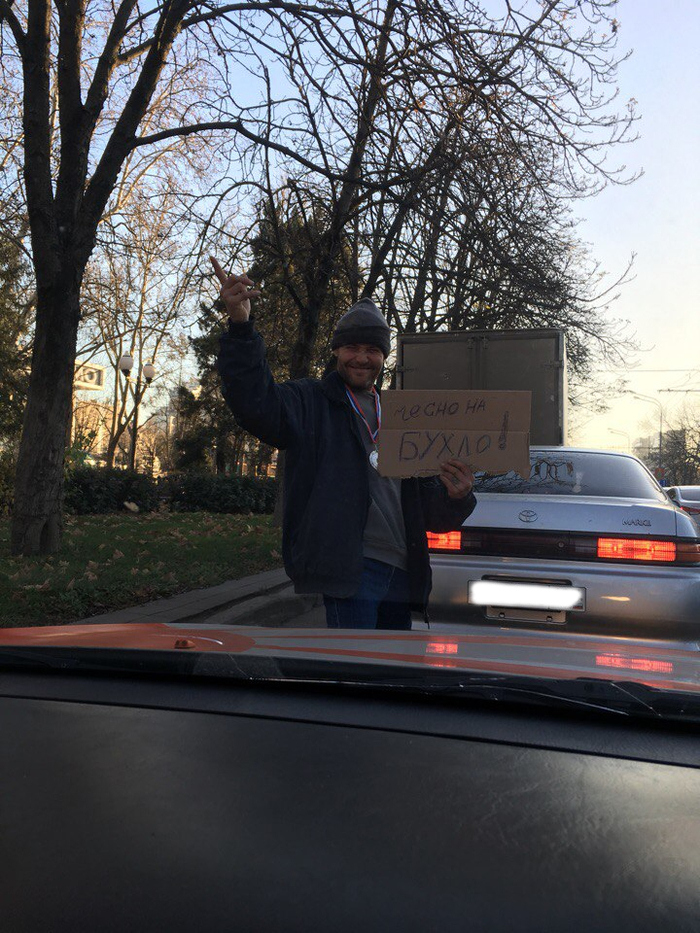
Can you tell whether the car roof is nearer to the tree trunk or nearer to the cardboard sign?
the cardboard sign

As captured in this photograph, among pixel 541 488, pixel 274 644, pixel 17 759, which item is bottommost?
pixel 17 759

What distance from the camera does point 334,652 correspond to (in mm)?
1969

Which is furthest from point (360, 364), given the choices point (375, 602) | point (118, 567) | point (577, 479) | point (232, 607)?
point (118, 567)

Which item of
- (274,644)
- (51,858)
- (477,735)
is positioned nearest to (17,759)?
(51,858)

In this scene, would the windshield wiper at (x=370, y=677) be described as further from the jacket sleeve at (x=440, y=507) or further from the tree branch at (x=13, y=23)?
the tree branch at (x=13, y=23)

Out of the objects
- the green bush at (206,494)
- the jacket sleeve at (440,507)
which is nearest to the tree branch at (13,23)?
the jacket sleeve at (440,507)

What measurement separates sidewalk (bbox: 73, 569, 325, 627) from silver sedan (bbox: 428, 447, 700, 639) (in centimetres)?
227

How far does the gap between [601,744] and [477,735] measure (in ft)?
0.74

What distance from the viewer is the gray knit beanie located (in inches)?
117

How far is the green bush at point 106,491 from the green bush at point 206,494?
3.06 feet

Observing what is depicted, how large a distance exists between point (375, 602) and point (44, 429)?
6.93 m

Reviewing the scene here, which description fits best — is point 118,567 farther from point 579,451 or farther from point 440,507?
point 440,507

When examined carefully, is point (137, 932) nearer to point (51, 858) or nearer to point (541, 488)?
point (51, 858)

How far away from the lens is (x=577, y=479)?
5066mm
